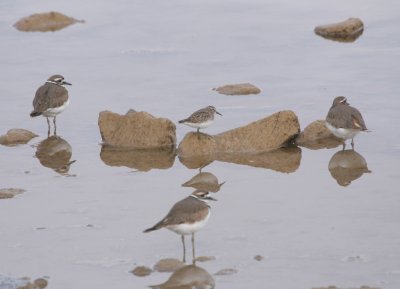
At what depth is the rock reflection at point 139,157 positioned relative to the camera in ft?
64.0

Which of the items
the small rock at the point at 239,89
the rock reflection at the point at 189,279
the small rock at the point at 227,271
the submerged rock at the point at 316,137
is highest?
the small rock at the point at 239,89

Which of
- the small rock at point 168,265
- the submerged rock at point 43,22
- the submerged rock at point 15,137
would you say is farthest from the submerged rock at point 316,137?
the submerged rock at point 43,22

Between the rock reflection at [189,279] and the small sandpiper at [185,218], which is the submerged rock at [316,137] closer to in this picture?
the small sandpiper at [185,218]

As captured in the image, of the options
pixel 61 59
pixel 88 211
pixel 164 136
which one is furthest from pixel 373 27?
pixel 88 211

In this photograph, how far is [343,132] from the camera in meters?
19.7

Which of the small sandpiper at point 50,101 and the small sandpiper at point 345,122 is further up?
the small sandpiper at point 50,101

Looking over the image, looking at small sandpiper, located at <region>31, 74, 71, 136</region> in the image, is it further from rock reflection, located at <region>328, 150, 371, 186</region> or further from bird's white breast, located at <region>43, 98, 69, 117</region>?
rock reflection, located at <region>328, 150, 371, 186</region>

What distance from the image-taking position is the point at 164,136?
20250 mm

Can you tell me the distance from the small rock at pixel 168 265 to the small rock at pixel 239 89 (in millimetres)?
9688

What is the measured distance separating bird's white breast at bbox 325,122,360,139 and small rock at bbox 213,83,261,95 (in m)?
4.10

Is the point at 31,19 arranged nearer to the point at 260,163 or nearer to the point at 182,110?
the point at 182,110

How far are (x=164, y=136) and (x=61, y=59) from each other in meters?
8.22

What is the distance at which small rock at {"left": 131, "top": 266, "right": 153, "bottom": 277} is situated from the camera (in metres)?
14.3

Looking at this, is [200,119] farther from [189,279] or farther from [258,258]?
[189,279]
